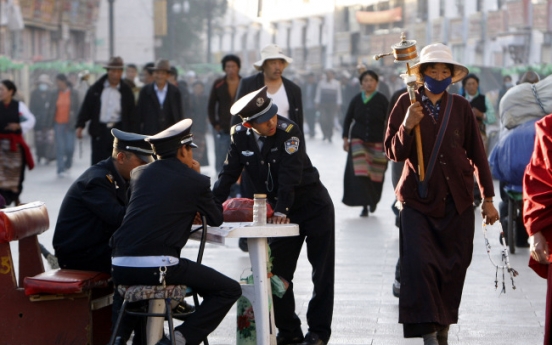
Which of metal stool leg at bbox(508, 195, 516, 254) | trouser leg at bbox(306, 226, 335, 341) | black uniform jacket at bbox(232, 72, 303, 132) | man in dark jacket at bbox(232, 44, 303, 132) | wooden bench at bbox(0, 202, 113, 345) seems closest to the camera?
wooden bench at bbox(0, 202, 113, 345)

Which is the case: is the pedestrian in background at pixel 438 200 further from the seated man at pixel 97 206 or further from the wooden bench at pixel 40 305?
the wooden bench at pixel 40 305

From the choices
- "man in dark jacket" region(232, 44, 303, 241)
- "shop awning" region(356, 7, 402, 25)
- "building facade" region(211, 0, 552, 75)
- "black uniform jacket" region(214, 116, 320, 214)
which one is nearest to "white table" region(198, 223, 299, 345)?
"black uniform jacket" region(214, 116, 320, 214)

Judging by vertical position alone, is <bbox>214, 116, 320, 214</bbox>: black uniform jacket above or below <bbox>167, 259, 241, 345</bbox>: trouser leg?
above

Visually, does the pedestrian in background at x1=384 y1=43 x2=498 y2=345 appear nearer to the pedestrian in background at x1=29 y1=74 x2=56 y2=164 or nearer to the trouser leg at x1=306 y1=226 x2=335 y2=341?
the trouser leg at x1=306 y1=226 x2=335 y2=341

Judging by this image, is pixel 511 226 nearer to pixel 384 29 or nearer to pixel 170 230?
pixel 170 230

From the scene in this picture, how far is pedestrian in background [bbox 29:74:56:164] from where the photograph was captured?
940 inches

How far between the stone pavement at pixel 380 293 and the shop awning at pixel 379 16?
54.8 m

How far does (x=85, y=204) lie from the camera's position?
6.70m

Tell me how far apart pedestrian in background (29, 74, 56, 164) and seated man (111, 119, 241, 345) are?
57.1ft

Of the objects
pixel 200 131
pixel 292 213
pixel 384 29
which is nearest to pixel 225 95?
pixel 200 131

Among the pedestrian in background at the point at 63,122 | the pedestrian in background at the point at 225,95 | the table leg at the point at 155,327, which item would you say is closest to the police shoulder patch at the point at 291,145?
the table leg at the point at 155,327

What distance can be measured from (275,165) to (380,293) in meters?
2.35

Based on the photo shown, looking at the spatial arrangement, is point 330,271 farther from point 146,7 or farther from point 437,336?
point 146,7

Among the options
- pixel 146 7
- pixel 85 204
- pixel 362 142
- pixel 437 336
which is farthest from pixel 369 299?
pixel 146 7
